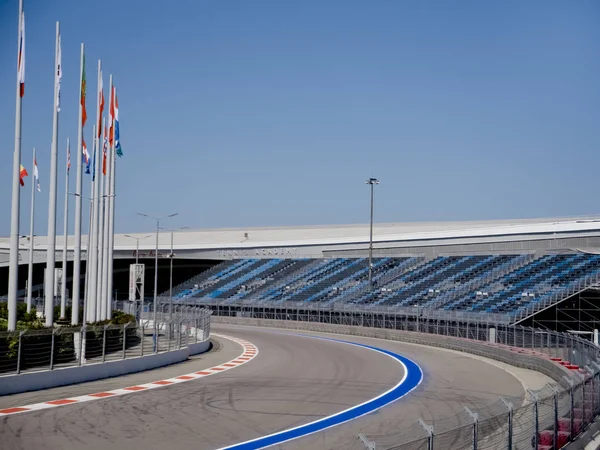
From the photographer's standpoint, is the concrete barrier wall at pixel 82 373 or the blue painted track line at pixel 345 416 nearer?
the blue painted track line at pixel 345 416

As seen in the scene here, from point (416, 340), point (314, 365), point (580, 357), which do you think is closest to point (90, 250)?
point (314, 365)

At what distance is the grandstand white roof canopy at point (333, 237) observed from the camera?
217 feet

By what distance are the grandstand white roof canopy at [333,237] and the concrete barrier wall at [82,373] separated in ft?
138

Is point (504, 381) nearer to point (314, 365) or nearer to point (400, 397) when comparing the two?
point (400, 397)

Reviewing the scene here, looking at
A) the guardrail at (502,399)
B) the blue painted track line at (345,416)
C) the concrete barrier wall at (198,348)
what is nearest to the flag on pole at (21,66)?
the concrete barrier wall at (198,348)

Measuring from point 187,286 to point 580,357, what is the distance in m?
59.0

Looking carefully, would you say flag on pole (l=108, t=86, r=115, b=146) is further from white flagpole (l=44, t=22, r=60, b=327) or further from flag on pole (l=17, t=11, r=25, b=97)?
flag on pole (l=17, t=11, r=25, b=97)

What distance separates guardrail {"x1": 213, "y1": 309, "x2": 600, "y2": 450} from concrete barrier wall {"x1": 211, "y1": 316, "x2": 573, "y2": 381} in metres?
0.03

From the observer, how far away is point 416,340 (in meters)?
44.3

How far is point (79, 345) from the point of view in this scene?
78.0 feet

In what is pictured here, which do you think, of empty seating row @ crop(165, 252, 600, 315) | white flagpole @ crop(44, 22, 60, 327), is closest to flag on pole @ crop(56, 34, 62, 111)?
white flagpole @ crop(44, 22, 60, 327)

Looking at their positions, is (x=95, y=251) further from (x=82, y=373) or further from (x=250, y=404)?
(x=250, y=404)

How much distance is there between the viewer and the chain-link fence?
69.6ft

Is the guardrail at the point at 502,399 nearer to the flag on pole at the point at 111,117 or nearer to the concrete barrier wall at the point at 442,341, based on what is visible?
the concrete barrier wall at the point at 442,341
